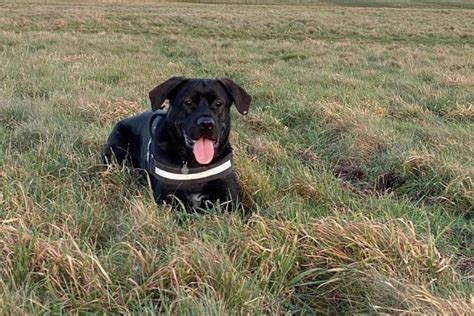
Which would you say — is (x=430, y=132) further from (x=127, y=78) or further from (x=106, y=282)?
(x=127, y=78)

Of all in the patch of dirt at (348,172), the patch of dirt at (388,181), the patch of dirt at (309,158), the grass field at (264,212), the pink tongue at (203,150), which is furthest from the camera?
the patch of dirt at (309,158)

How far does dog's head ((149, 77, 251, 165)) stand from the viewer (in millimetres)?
3609

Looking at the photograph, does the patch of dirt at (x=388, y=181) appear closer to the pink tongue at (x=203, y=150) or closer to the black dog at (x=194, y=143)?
the black dog at (x=194, y=143)

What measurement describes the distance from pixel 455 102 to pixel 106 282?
6245mm

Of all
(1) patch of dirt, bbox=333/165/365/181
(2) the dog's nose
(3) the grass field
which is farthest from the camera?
(1) patch of dirt, bbox=333/165/365/181

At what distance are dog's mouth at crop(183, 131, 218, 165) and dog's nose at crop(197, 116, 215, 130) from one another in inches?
4.0

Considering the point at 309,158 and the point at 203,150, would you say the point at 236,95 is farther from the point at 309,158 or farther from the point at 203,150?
the point at 309,158

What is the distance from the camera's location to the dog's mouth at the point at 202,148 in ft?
11.9

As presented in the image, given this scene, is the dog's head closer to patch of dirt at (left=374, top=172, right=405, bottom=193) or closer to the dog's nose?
the dog's nose

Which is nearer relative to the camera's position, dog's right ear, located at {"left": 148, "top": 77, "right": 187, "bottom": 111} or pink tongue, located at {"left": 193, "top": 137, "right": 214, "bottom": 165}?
pink tongue, located at {"left": 193, "top": 137, "right": 214, "bottom": 165}

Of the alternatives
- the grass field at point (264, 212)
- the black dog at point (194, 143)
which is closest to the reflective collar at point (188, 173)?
the black dog at point (194, 143)

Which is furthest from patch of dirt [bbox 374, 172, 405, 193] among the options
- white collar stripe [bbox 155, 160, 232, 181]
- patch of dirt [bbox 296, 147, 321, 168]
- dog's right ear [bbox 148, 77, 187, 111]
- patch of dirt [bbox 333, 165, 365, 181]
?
dog's right ear [bbox 148, 77, 187, 111]

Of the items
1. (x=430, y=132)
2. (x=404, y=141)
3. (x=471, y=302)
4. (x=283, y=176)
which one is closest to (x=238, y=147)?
(x=283, y=176)

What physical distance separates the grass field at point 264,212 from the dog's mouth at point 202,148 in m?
0.40
